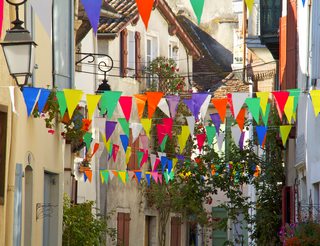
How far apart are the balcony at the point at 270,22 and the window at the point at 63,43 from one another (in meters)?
6.58

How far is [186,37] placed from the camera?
55.8 metres

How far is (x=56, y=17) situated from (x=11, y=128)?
5781mm

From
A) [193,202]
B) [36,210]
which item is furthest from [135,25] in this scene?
[36,210]

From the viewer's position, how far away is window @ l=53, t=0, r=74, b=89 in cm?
2800

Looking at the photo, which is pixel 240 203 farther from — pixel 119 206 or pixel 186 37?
pixel 186 37

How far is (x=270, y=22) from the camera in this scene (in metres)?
34.7

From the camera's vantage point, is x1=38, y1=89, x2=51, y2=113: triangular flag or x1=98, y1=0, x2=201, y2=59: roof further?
x1=98, y1=0, x2=201, y2=59: roof

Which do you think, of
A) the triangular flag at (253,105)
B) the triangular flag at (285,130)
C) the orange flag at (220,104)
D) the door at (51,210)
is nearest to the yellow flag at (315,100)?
the triangular flag at (253,105)

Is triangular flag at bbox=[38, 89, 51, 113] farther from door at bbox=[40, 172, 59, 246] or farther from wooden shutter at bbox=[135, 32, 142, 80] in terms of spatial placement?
wooden shutter at bbox=[135, 32, 142, 80]

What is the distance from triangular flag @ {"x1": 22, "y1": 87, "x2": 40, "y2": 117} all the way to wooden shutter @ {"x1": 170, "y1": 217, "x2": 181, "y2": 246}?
1241 inches

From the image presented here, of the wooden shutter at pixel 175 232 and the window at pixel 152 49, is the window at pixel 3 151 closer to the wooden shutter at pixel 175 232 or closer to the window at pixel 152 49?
the window at pixel 152 49

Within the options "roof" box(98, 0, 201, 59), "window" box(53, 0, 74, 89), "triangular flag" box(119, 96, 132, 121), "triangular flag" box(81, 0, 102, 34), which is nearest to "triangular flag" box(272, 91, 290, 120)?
"triangular flag" box(119, 96, 132, 121)

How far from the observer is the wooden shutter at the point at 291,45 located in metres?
30.3

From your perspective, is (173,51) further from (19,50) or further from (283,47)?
(19,50)
